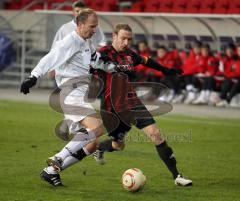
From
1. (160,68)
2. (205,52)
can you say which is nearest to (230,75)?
(205,52)

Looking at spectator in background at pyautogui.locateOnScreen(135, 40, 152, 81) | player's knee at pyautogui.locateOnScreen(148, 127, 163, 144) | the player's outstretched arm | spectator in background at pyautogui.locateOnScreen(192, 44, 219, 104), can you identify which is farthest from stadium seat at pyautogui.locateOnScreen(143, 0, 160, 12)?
player's knee at pyautogui.locateOnScreen(148, 127, 163, 144)

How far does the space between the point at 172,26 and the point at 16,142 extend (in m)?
10.4

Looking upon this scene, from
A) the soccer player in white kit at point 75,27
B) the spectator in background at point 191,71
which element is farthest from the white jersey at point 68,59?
the spectator in background at point 191,71

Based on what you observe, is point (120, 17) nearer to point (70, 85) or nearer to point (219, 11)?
point (219, 11)

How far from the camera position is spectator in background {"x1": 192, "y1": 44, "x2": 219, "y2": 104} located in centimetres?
2148

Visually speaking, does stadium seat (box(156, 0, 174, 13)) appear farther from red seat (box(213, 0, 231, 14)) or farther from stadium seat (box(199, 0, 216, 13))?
red seat (box(213, 0, 231, 14))

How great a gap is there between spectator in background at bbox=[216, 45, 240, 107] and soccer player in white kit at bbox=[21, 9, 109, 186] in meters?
11.6

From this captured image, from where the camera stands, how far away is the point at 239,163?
12031 millimetres

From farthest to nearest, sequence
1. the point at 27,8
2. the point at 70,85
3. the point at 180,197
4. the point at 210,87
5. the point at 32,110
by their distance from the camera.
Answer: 1. the point at 27,8
2. the point at 210,87
3. the point at 32,110
4. the point at 70,85
5. the point at 180,197

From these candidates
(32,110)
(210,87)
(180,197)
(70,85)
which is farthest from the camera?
(210,87)

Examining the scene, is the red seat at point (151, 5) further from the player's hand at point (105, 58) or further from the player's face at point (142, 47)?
the player's hand at point (105, 58)

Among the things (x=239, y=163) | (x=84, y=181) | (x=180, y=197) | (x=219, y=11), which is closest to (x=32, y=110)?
(x=219, y=11)

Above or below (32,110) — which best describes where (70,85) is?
above

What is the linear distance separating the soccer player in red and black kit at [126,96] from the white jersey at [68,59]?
16.0 inches
